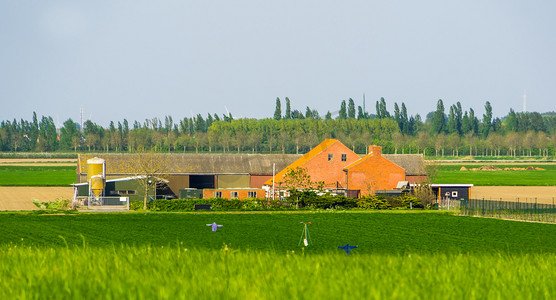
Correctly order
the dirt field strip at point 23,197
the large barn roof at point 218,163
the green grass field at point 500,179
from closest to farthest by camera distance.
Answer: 1. the dirt field strip at point 23,197
2. the large barn roof at point 218,163
3. the green grass field at point 500,179

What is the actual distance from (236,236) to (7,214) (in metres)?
24.8

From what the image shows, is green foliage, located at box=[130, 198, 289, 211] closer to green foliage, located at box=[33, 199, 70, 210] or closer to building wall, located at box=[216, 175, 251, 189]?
green foliage, located at box=[33, 199, 70, 210]

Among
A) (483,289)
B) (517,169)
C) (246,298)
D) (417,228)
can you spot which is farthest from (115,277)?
(517,169)

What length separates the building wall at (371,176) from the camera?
74312 mm

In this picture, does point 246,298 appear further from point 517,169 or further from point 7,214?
point 517,169

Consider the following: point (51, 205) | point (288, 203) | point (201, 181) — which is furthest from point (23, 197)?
point (288, 203)

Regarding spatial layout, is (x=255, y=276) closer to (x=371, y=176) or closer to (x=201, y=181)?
(x=371, y=176)

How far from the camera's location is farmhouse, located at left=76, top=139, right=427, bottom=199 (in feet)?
240

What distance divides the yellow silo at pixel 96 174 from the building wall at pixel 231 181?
14.7 metres

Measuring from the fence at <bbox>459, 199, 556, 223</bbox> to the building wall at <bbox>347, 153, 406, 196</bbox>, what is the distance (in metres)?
10.4

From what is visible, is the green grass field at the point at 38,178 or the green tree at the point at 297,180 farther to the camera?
the green grass field at the point at 38,178

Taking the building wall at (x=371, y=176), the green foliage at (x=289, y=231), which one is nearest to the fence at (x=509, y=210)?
the green foliage at (x=289, y=231)

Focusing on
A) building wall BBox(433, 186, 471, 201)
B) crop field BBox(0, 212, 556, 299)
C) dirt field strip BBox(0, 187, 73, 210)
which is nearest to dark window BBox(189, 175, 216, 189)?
dirt field strip BBox(0, 187, 73, 210)

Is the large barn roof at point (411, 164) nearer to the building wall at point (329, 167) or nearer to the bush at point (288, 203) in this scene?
the building wall at point (329, 167)
